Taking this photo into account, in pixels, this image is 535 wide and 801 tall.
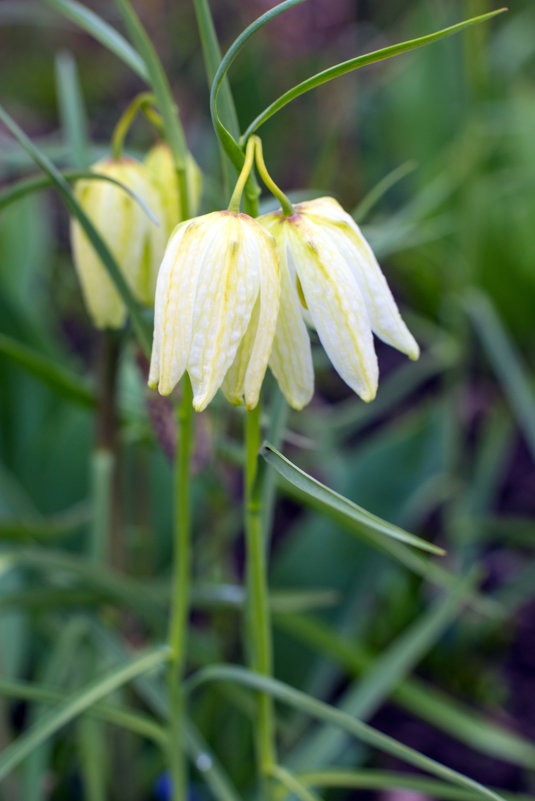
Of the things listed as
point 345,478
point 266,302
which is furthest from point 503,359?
point 266,302

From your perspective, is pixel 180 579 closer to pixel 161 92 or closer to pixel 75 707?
pixel 75 707

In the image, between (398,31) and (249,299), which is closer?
(249,299)

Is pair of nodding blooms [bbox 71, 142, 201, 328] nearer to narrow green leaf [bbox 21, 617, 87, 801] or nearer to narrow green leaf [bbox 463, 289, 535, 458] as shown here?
narrow green leaf [bbox 21, 617, 87, 801]

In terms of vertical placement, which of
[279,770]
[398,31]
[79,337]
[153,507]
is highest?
[398,31]

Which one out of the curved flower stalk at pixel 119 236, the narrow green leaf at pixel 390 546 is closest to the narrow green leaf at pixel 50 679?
the narrow green leaf at pixel 390 546

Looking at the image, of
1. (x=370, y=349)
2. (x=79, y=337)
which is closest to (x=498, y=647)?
(x=370, y=349)

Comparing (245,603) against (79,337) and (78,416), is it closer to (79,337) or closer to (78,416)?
(78,416)

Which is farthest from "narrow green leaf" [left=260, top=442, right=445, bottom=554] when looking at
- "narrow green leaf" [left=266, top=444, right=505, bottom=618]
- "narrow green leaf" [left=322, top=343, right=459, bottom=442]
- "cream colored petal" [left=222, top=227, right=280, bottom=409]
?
"narrow green leaf" [left=322, top=343, right=459, bottom=442]

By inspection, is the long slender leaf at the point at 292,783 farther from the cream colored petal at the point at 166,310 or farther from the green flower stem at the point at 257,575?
the cream colored petal at the point at 166,310
